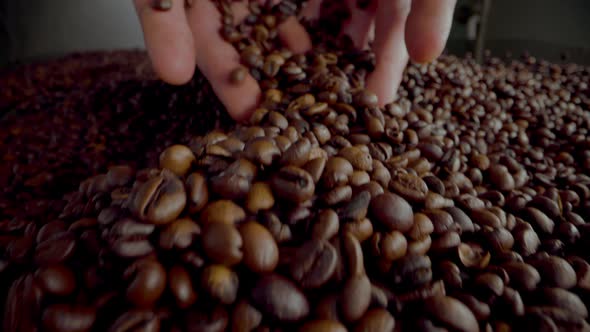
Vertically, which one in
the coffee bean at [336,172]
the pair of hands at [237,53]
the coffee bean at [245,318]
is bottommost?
the coffee bean at [245,318]

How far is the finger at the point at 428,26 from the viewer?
1.08 meters

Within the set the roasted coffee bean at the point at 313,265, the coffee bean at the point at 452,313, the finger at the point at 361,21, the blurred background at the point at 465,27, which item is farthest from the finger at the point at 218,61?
the blurred background at the point at 465,27

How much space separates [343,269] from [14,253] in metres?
0.61

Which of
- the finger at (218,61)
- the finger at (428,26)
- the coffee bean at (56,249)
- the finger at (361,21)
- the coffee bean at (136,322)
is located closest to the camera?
the coffee bean at (136,322)

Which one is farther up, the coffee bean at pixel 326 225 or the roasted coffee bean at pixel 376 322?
the coffee bean at pixel 326 225

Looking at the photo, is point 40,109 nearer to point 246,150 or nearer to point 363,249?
point 246,150

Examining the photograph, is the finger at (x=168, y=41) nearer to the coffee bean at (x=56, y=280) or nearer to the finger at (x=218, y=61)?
the finger at (x=218, y=61)

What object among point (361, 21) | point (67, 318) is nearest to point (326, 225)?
point (67, 318)

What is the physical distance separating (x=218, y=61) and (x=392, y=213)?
953mm

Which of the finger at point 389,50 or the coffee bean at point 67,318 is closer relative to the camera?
the coffee bean at point 67,318

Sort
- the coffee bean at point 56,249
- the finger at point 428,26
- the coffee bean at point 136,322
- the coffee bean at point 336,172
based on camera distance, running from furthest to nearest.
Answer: the finger at point 428,26, the coffee bean at point 336,172, the coffee bean at point 56,249, the coffee bean at point 136,322

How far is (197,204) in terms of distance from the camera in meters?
0.69

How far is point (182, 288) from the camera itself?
589 millimetres

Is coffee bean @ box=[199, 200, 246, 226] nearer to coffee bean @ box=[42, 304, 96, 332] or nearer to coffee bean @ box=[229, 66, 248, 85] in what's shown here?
coffee bean @ box=[42, 304, 96, 332]
